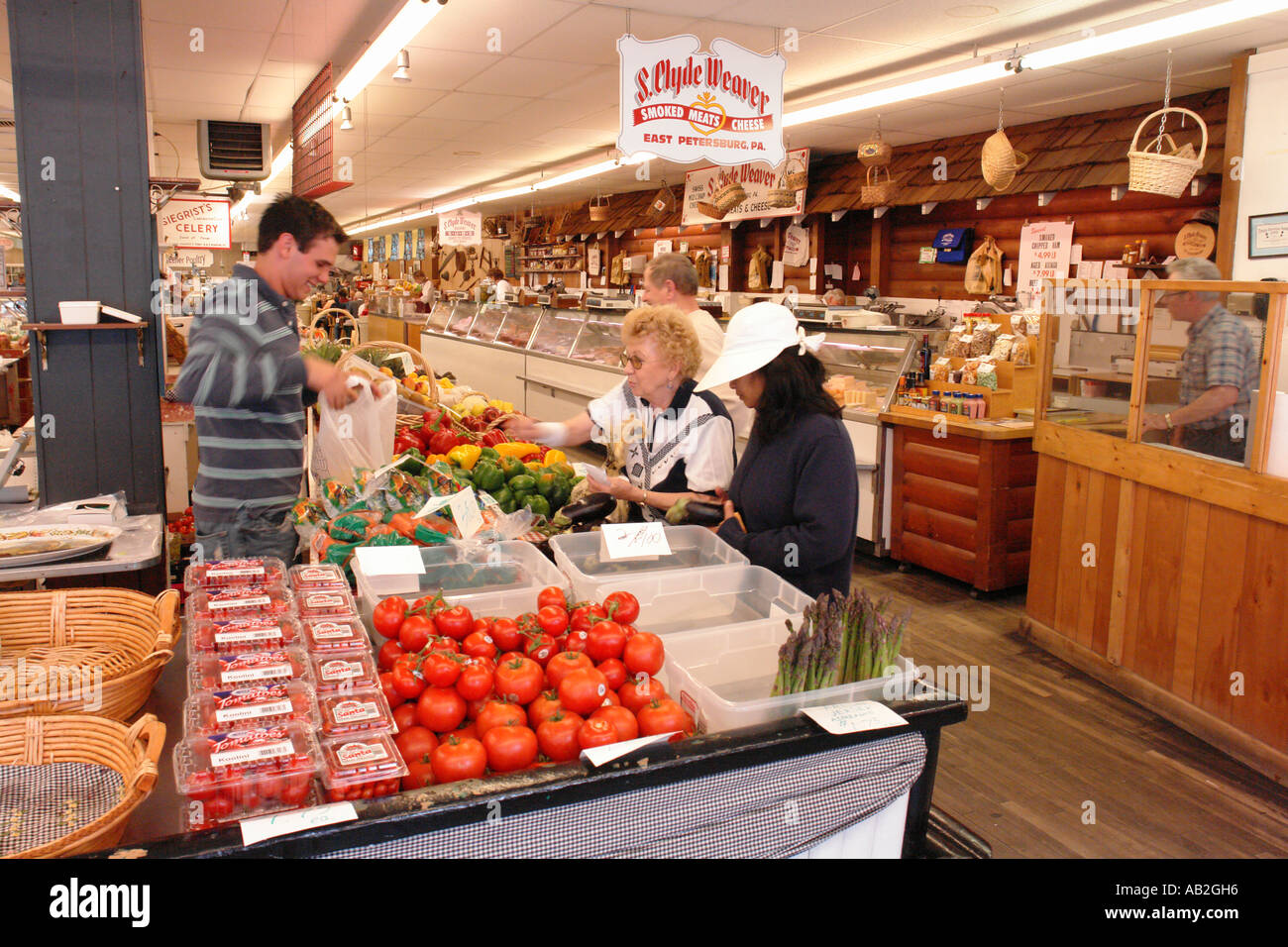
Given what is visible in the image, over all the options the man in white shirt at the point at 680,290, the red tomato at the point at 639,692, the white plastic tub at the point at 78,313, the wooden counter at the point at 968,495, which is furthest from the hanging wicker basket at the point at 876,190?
the red tomato at the point at 639,692

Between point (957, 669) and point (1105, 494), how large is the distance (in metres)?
1.13

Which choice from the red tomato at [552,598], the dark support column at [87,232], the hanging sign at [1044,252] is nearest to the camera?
the red tomato at [552,598]

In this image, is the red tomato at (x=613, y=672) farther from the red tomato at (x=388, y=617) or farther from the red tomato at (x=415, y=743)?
the red tomato at (x=388, y=617)

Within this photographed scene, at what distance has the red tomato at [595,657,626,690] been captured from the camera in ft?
5.74

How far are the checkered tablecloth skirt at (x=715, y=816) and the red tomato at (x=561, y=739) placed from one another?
0.14m

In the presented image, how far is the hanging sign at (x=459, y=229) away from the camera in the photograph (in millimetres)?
14406

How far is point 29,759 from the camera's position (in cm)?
155

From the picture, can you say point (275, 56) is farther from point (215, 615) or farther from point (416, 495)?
point (215, 615)

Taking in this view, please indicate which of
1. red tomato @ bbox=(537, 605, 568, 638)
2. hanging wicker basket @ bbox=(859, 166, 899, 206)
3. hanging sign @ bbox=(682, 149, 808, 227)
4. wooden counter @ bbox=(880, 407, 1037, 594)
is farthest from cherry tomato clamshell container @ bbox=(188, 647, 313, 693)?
hanging wicker basket @ bbox=(859, 166, 899, 206)

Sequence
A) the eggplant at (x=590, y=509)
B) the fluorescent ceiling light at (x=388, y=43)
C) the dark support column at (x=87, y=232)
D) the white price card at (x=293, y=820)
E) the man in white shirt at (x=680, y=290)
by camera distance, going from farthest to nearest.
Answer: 1. the fluorescent ceiling light at (x=388, y=43)
2. the man in white shirt at (x=680, y=290)
3. the dark support column at (x=87, y=232)
4. the eggplant at (x=590, y=509)
5. the white price card at (x=293, y=820)

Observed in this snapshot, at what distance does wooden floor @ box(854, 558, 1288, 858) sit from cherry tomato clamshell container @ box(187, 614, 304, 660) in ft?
7.36
